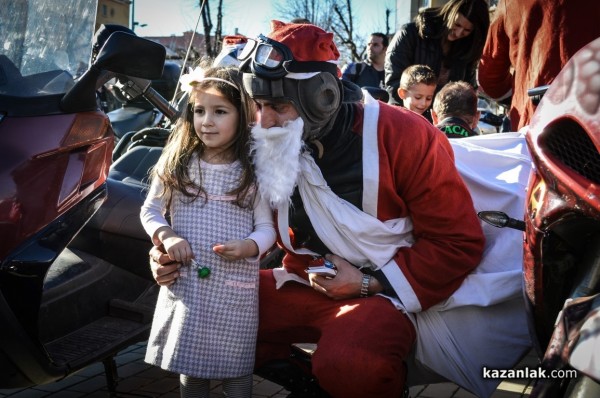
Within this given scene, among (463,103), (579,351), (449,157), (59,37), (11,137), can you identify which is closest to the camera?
(579,351)

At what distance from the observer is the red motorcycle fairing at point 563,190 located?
159 cm

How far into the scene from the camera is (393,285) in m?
2.51

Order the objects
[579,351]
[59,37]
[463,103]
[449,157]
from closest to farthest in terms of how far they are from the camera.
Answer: [579,351] → [449,157] → [59,37] → [463,103]

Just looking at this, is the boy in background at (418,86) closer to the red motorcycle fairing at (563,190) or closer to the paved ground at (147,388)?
the paved ground at (147,388)

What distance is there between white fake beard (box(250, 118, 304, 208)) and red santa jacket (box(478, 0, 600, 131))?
1419 mm

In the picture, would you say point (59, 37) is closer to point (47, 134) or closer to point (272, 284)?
point (47, 134)

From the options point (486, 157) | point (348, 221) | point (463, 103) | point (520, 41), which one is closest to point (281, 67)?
point (348, 221)

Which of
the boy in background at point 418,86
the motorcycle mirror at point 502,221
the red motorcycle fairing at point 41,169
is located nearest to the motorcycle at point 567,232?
the motorcycle mirror at point 502,221

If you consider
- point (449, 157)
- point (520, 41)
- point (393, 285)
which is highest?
point (520, 41)

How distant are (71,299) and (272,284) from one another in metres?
0.83

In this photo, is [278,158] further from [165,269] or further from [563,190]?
[563,190]

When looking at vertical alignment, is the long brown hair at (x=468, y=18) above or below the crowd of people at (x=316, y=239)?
above

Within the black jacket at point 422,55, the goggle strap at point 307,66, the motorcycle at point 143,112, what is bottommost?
the motorcycle at point 143,112

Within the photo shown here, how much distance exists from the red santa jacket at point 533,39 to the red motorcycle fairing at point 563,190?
171 centimetres
